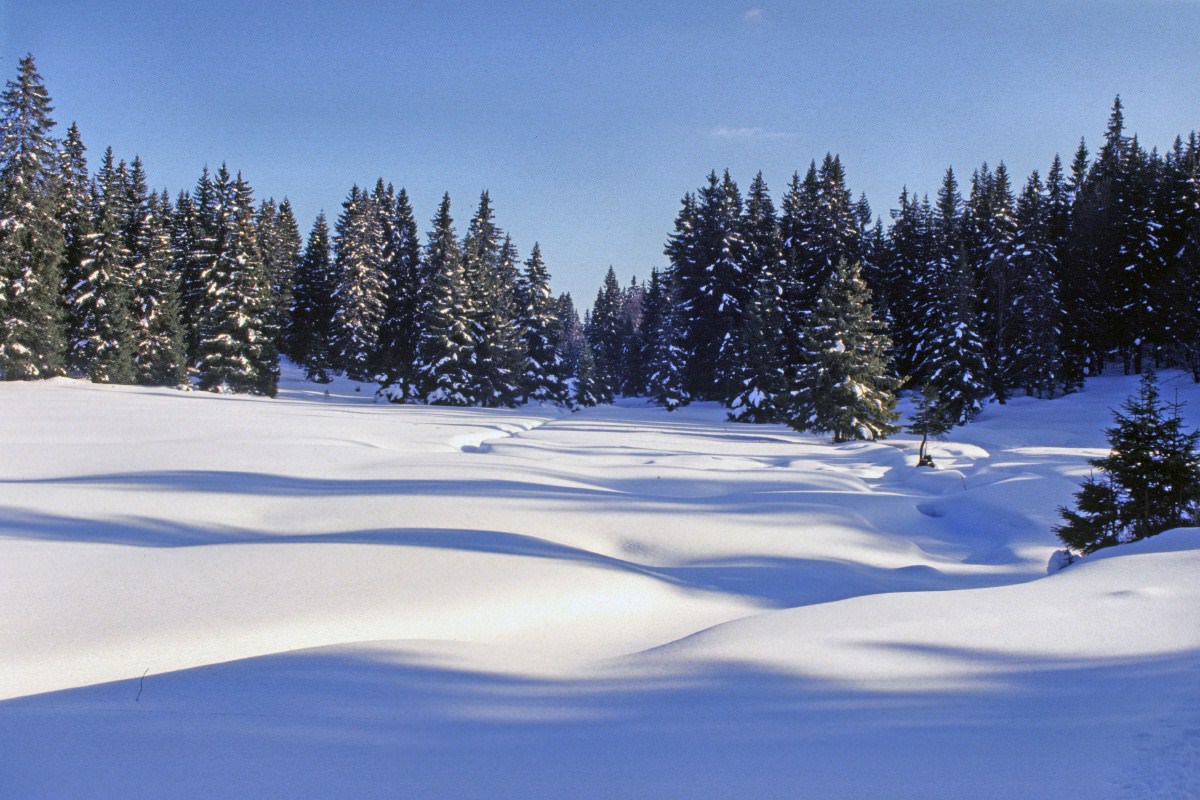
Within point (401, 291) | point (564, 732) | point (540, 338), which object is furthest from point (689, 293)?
point (564, 732)

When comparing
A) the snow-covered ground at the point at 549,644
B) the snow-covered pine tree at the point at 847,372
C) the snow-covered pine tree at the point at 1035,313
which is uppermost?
the snow-covered pine tree at the point at 1035,313

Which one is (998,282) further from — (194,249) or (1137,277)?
(194,249)

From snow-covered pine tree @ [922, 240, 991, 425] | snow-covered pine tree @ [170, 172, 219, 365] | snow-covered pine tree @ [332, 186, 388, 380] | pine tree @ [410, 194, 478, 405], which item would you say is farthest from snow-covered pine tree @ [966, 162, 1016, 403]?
snow-covered pine tree @ [170, 172, 219, 365]

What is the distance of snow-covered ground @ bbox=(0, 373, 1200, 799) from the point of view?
270 centimetres

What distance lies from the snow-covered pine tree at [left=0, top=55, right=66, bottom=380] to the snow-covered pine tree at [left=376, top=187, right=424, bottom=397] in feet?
61.0

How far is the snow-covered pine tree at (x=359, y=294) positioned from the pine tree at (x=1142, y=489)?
45.5 m

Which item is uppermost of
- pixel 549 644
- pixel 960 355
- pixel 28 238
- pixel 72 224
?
pixel 72 224

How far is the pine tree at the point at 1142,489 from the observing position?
8578 millimetres

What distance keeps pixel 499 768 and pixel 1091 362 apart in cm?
5150

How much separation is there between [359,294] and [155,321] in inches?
504

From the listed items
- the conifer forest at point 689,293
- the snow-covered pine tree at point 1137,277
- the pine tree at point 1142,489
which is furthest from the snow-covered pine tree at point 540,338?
the pine tree at point 1142,489

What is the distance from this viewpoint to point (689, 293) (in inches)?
1810

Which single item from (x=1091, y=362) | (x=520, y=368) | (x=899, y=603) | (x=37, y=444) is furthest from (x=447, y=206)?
(x=899, y=603)

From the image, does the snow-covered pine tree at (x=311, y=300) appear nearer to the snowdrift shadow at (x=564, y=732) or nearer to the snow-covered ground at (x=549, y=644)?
the snow-covered ground at (x=549, y=644)
